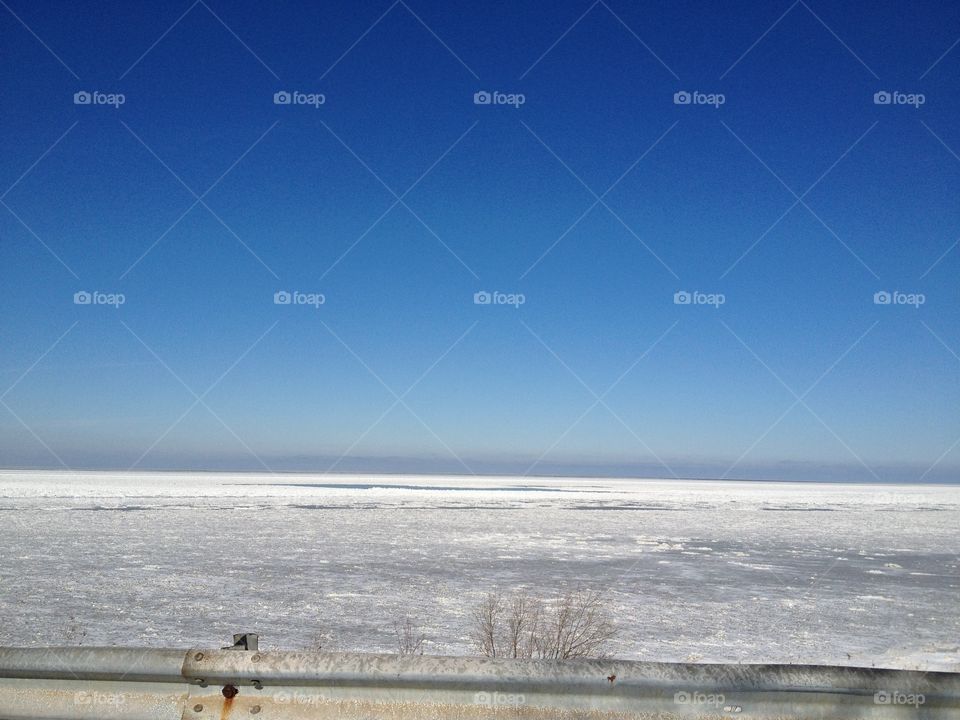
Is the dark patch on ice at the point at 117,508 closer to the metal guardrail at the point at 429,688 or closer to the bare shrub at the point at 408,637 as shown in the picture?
the bare shrub at the point at 408,637

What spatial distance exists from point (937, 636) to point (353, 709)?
392 inches

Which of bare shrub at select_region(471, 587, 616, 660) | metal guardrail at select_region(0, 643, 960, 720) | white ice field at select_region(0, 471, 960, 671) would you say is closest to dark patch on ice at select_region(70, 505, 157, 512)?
white ice field at select_region(0, 471, 960, 671)

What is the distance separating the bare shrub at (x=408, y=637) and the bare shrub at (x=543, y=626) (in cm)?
70

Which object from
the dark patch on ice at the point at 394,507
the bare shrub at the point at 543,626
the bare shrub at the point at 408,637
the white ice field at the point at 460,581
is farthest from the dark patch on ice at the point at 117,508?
the bare shrub at the point at 408,637

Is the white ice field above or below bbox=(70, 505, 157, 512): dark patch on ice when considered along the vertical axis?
below

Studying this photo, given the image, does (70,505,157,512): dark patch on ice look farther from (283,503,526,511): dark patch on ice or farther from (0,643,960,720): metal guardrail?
(0,643,960,720): metal guardrail

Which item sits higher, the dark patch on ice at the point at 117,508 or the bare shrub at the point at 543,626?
the dark patch on ice at the point at 117,508

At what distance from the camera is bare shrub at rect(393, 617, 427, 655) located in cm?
827

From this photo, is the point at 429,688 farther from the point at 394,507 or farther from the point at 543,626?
the point at 394,507

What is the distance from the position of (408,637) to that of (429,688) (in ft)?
21.6

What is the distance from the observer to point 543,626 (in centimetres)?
888

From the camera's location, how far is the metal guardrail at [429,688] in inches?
92.3

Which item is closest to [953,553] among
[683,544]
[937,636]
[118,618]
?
[683,544]

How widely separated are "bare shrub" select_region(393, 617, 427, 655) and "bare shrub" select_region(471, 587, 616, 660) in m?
0.70
